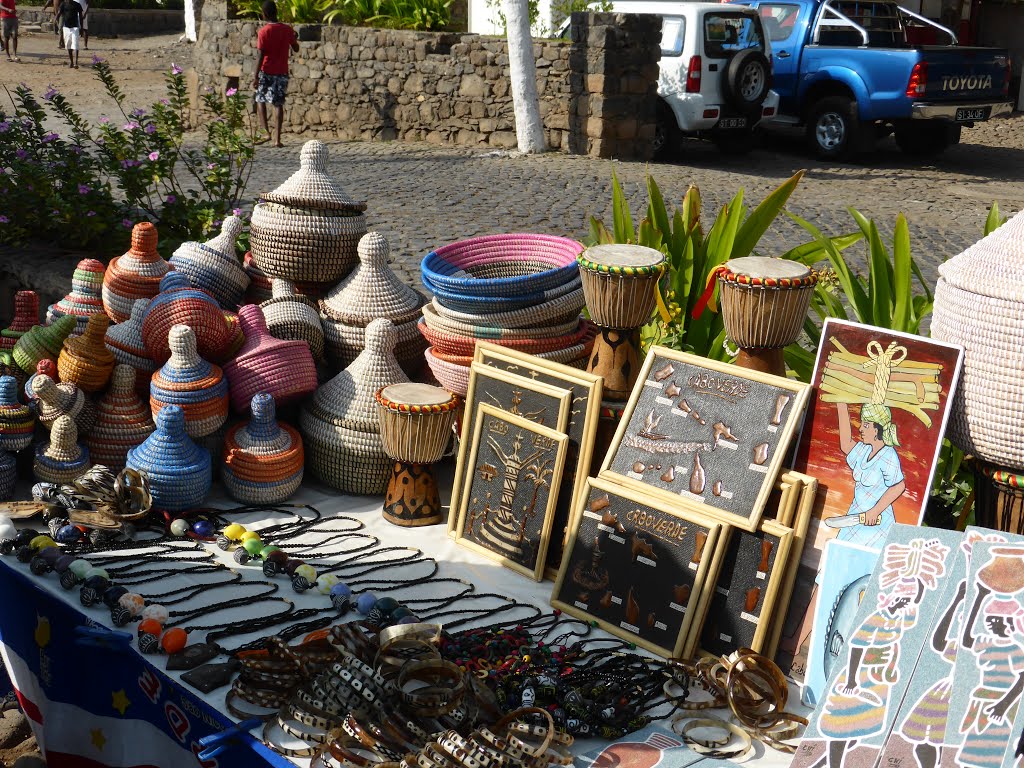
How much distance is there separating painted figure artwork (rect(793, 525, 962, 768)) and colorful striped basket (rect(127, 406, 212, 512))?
2052 mm

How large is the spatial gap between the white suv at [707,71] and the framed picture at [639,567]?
884cm

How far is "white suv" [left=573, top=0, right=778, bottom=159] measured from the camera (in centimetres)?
1107

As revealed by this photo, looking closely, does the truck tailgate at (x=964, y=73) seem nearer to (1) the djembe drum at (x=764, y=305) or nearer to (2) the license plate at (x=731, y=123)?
(2) the license plate at (x=731, y=123)

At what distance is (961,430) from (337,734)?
1542 mm

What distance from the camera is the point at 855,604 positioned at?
2.51 m

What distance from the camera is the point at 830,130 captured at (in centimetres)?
1165

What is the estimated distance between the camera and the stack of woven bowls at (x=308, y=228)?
12.8ft

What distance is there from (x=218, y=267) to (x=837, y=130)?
9.05 m

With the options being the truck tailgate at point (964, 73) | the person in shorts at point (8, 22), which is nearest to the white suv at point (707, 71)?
the truck tailgate at point (964, 73)

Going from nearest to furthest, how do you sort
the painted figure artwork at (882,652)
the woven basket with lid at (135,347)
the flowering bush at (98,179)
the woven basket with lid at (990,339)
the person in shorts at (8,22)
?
the painted figure artwork at (882,652) < the woven basket with lid at (990,339) < the woven basket with lid at (135,347) < the flowering bush at (98,179) < the person in shorts at (8,22)

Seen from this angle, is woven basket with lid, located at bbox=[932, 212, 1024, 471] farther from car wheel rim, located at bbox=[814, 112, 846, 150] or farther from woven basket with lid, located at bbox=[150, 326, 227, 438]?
car wheel rim, located at bbox=[814, 112, 846, 150]

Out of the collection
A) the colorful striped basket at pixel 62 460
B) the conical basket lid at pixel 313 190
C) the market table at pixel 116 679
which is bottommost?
the market table at pixel 116 679

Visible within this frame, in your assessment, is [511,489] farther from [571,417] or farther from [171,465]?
[171,465]

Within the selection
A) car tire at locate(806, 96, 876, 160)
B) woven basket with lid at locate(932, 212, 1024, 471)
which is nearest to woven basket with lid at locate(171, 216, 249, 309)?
woven basket with lid at locate(932, 212, 1024, 471)
